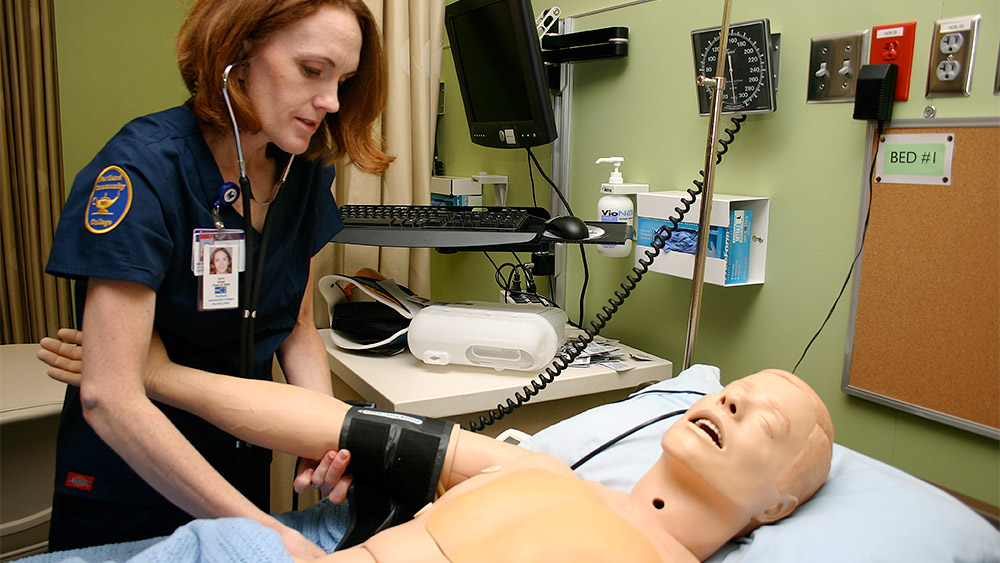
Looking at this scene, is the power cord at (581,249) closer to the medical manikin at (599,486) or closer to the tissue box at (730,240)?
the tissue box at (730,240)

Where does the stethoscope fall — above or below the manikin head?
above

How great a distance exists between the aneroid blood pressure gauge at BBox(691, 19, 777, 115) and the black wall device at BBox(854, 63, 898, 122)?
0.20 m

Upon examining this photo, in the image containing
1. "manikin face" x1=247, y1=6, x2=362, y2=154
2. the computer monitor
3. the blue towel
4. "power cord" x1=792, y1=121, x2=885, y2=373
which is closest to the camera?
the blue towel

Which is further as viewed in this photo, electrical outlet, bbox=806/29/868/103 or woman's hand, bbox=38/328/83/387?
electrical outlet, bbox=806/29/868/103

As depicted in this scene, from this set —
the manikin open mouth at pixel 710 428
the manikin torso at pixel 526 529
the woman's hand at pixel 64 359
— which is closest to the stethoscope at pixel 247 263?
the woman's hand at pixel 64 359

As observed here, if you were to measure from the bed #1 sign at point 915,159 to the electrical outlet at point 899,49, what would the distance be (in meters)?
0.07

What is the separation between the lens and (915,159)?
112 cm

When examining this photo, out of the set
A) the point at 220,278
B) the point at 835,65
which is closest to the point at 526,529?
the point at 220,278

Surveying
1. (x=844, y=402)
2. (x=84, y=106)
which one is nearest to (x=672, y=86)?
(x=844, y=402)

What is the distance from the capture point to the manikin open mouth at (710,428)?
0.92m

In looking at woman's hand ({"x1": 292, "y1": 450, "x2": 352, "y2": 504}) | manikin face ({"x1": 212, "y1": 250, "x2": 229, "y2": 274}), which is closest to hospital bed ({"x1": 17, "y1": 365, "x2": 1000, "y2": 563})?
woman's hand ({"x1": 292, "y1": 450, "x2": 352, "y2": 504})

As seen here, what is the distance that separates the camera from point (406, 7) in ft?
6.22

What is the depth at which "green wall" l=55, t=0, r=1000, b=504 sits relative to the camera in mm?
1113

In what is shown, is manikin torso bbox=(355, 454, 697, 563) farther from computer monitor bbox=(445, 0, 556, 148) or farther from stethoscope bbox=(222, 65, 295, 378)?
computer monitor bbox=(445, 0, 556, 148)
